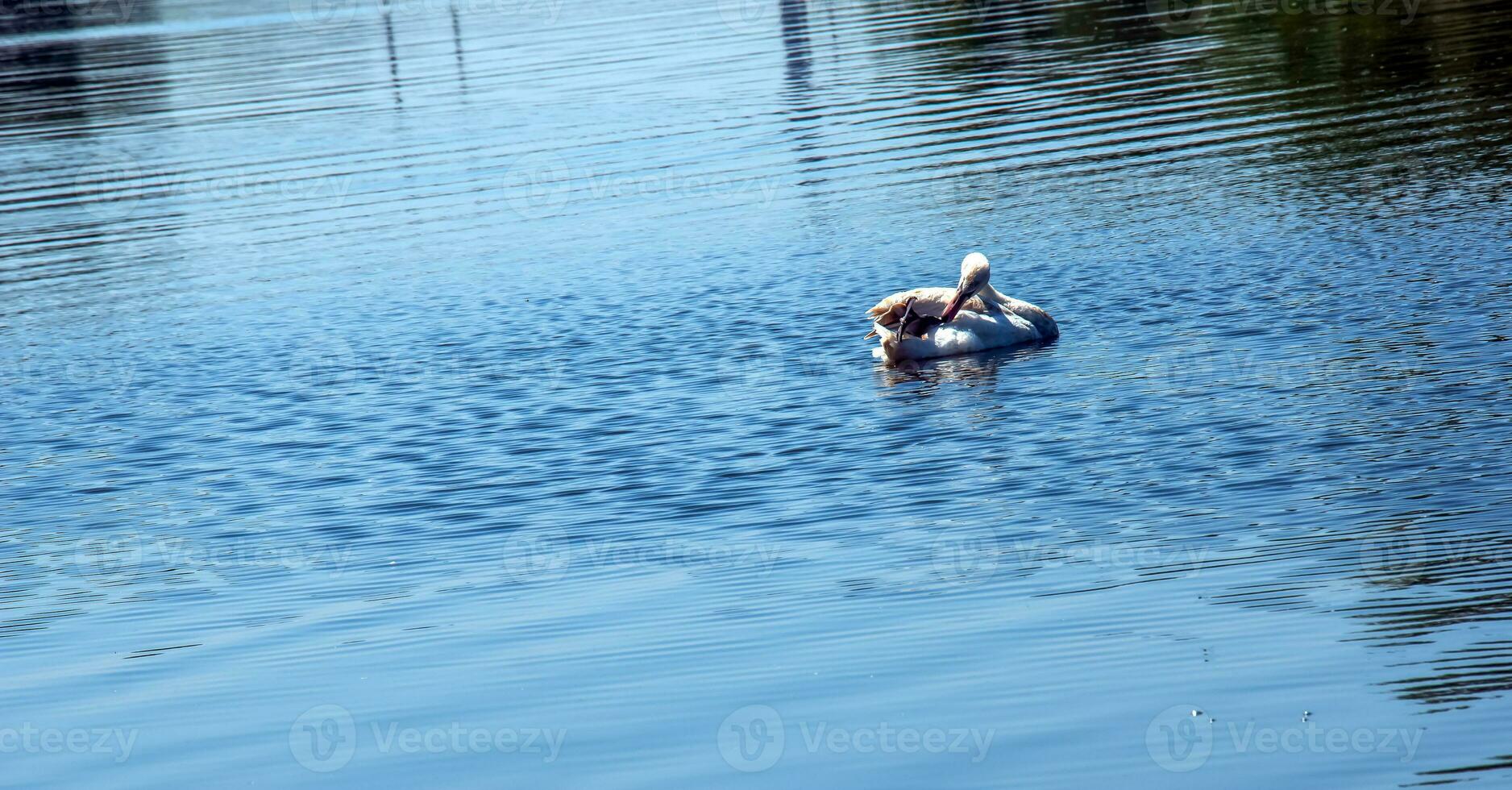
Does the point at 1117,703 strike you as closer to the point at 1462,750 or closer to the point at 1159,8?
the point at 1462,750

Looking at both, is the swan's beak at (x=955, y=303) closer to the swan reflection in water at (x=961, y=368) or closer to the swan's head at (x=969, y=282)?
the swan's head at (x=969, y=282)

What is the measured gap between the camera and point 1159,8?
45906 millimetres

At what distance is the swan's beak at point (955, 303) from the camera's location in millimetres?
15508

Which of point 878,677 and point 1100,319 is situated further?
point 1100,319

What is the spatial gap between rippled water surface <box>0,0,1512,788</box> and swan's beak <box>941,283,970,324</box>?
0.45 m

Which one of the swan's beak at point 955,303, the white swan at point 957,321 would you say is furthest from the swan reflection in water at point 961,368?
the swan's beak at point 955,303

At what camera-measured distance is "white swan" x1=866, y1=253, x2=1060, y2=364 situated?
15.3 meters

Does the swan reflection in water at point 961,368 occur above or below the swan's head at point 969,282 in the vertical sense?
below

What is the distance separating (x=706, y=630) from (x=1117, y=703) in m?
2.36

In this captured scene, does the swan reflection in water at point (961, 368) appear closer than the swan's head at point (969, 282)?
Yes

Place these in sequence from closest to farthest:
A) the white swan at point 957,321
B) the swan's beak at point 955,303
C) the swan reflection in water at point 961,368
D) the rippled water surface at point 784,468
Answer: the rippled water surface at point 784,468 < the swan reflection in water at point 961,368 < the white swan at point 957,321 < the swan's beak at point 955,303

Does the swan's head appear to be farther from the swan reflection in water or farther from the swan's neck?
the swan reflection in water

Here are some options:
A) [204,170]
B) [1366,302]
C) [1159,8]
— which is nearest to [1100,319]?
[1366,302]

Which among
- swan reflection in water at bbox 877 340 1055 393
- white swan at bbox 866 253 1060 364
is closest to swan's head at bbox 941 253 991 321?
white swan at bbox 866 253 1060 364
